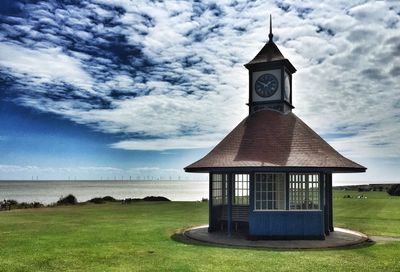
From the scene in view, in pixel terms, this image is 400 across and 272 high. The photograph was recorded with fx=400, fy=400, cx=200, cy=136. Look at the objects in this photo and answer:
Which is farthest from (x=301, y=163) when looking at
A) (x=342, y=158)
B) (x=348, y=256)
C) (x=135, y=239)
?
(x=135, y=239)

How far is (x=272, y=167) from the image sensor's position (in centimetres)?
1614

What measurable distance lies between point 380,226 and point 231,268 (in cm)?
1249

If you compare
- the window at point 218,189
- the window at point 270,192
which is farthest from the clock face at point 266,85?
the window at point 218,189

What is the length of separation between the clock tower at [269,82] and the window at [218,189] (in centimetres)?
383

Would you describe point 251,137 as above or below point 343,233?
above

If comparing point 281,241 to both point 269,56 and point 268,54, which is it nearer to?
point 269,56

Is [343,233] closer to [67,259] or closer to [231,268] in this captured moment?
[231,268]

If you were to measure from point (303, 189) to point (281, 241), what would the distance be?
2.44 m

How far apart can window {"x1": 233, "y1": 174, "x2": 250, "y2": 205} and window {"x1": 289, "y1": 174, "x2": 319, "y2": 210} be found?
2881mm

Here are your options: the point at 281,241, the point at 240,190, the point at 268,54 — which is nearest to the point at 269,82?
the point at 268,54

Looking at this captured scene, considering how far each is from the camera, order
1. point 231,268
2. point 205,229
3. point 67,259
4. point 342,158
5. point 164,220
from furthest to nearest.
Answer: point 164,220 → point 205,229 → point 342,158 → point 67,259 → point 231,268

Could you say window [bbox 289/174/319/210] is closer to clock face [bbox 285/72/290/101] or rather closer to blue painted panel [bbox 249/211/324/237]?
blue painted panel [bbox 249/211/324/237]

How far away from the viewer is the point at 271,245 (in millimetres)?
15508

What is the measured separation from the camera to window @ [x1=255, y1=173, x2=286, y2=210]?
16953mm
